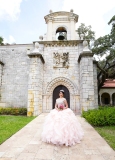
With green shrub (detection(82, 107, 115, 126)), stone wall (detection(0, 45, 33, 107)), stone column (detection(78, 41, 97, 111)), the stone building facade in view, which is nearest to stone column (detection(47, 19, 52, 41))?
the stone building facade

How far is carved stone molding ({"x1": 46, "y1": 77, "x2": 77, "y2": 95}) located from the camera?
981 cm

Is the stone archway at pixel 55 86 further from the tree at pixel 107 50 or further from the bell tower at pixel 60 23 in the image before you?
the tree at pixel 107 50

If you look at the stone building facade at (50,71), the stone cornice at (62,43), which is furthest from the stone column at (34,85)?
the stone cornice at (62,43)

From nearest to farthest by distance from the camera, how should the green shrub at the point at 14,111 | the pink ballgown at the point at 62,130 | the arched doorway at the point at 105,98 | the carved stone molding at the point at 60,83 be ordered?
the pink ballgown at the point at 62,130
the green shrub at the point at 14,111
the carved stone molding at the point at 60,83
the arched doorway at the point at 105,98

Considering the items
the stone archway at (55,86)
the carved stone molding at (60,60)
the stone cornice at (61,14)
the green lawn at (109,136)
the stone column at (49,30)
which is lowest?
the green lawn at (109,136)

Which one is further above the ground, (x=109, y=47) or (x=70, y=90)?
(x=109, y=47)

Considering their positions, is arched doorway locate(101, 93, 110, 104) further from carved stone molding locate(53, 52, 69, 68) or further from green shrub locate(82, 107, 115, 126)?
green shrub locate(82, 107, 115, 126)

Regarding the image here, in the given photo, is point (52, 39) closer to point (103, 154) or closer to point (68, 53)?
point (68, 53)

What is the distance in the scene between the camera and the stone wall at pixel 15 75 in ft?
35.9

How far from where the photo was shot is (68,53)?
34.1ft

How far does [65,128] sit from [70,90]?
6418mm

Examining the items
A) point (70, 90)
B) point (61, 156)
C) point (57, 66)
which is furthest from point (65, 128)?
point (57, 66)

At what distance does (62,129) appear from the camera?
11.4 feet

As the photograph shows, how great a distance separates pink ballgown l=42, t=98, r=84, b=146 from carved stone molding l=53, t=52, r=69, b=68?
657cm
